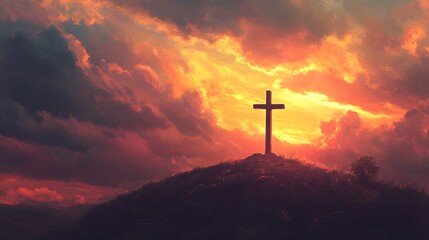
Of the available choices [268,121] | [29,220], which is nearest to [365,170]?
[268,121]

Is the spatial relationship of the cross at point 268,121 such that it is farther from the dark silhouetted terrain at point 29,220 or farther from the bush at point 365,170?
the dark silhouetted terrain at point 29,220

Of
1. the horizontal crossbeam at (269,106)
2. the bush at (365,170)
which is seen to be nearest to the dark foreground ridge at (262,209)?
the bush at (365,170)

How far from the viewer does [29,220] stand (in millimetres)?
43531

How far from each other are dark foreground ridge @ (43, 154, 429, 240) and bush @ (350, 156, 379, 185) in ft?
1.75

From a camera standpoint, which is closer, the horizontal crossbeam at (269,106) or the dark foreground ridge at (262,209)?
the dark foreground ridge at (262,209)

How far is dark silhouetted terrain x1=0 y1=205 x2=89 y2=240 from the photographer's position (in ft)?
117

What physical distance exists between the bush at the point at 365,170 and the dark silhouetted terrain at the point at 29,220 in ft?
64.0

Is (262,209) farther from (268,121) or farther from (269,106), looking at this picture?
(269,106)

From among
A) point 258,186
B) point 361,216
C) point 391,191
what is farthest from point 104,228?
point 391,191

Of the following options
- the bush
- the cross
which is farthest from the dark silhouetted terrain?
the bush

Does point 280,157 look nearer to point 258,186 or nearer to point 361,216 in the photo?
point 258,186

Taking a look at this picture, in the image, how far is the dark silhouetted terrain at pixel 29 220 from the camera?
35.7 metres

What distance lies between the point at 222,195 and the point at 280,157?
835 cm

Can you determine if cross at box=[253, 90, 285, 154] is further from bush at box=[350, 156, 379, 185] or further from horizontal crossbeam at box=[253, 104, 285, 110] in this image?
bush at box=[350, 156, 379, 185]
